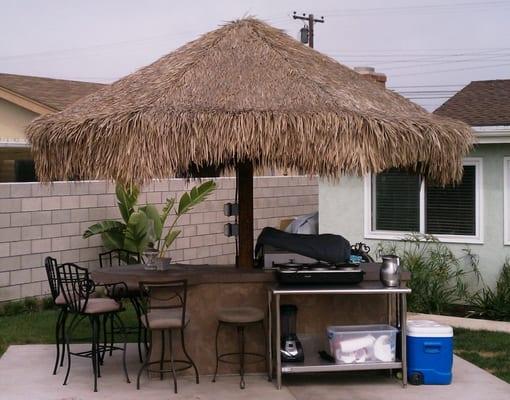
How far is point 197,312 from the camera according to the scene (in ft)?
28.5

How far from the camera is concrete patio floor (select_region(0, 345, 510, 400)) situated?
316 inches

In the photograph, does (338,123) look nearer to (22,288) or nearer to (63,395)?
(63,395)

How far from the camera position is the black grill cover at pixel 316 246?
8.73 metres

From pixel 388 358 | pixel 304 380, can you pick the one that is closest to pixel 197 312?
pixel 304 380

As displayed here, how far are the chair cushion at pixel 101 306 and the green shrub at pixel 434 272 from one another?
5.22 metres

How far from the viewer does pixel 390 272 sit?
841cm

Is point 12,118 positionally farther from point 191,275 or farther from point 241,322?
point 241,322

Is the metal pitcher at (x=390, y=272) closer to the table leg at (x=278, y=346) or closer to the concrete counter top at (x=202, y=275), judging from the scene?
the concrete counter top at (x=202, y=275)

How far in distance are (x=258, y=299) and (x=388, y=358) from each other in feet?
4.62

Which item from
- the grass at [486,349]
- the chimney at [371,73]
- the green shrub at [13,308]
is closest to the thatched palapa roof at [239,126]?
the grass at [486,349]

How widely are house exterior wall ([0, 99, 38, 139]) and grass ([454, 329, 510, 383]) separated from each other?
1314cm

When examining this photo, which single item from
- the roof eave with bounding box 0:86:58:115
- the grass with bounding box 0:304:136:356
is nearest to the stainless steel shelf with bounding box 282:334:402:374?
the grass with bounding box 0:304:136:356

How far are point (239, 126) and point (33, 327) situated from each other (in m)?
5.14

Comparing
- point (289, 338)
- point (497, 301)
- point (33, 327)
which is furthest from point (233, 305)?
point (497, 301)
